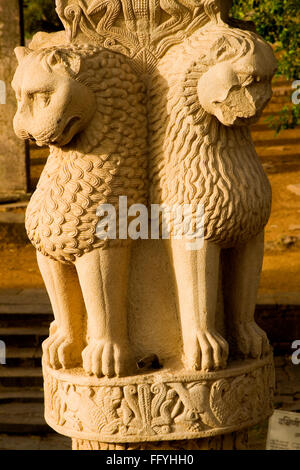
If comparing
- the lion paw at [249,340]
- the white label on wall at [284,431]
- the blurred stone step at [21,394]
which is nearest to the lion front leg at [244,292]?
the lion paw at [249,340]

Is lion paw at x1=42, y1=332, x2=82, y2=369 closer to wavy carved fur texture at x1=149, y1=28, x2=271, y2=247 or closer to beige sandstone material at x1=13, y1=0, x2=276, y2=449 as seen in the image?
beige sandstone material at x1=13, y1=0, x2=276, y2=449

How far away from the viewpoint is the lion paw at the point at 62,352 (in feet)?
A: 9.59

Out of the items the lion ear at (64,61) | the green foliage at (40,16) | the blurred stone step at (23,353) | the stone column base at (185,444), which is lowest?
the blurred stone step at (23,353)

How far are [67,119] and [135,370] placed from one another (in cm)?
84

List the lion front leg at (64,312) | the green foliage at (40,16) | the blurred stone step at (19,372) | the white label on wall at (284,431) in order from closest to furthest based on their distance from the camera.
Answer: the lion front leg at (64,312) → the white label on wall at (284,431) → the blurred stone step at (19,372) → the green foliage at (40,16)

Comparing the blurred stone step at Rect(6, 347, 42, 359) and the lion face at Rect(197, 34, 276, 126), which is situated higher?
the lion face at Rect(197, 34, 276, 126)

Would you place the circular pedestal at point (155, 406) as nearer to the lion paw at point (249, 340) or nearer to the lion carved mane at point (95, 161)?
the lion paw at point (249, 340)

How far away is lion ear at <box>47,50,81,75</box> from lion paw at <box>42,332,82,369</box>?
892 millimetres

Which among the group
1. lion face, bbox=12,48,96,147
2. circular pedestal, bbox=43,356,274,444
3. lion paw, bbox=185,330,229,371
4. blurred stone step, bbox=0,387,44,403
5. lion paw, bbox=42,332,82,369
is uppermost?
lion face, bbox=12,48,96,147

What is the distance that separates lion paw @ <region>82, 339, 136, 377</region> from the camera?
2.78 metres

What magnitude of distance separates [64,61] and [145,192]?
0.49 m

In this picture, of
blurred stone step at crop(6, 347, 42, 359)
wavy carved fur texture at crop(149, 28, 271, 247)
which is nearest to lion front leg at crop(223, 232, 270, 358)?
wavy carved fur texture at crop(149, 28, 271, 247)

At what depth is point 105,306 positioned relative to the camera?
9.18 ft
